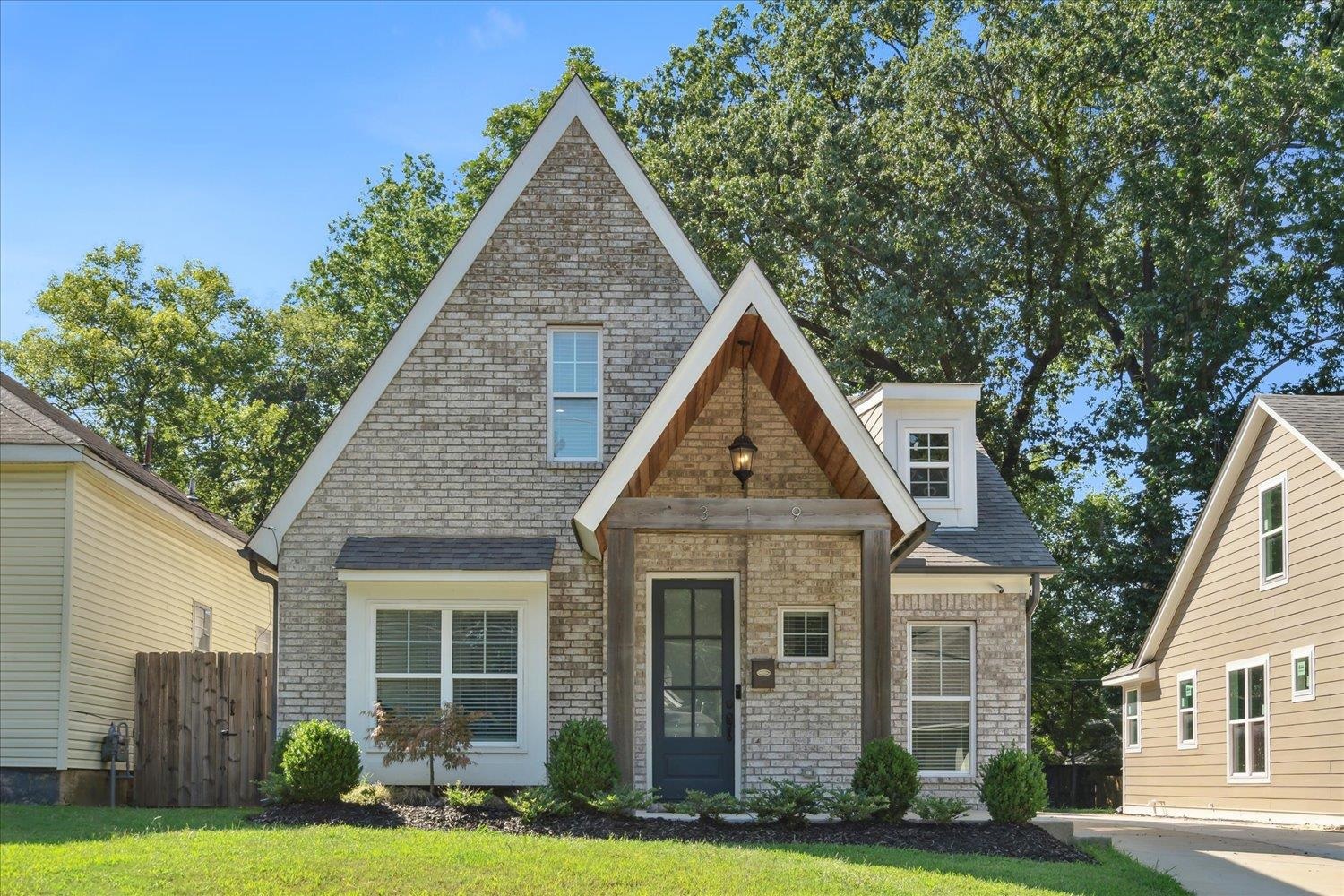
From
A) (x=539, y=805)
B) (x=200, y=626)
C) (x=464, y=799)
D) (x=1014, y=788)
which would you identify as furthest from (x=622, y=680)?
(x=200, y=626)

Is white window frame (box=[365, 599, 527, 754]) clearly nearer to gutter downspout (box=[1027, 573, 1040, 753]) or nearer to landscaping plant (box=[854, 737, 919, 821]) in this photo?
landscaping plant (box=[854, 737, 919, 821])

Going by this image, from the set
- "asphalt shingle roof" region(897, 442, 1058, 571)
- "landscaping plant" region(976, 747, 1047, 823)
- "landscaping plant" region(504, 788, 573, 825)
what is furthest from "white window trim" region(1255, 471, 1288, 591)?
"landscaping plant" region(504, 788, 573, 825)

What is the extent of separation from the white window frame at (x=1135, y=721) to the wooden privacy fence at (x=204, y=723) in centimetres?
1585

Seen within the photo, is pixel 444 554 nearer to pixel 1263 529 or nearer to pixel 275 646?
pixel 275 646

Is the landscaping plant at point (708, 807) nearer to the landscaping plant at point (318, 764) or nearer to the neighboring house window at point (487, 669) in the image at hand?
the neighboring house window at point (487, 669)

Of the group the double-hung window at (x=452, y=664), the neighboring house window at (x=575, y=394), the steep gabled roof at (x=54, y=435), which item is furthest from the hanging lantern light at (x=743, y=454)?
the steep gabled roof at (x=54, y=435)

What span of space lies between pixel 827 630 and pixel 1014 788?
120 inches

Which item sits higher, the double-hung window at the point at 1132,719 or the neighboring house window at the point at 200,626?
the neighboring house window at the point at 200,626

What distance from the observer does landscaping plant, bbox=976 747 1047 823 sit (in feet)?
43.4

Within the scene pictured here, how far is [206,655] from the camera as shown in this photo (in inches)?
675

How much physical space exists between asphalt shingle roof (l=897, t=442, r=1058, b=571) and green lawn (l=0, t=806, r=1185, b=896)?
4807 millimetres

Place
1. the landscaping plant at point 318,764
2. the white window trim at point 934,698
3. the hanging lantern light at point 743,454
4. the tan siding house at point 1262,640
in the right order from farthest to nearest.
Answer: the tan siding house at point 1262,640 < the white window trim at point 934,698 < the hanging lantern light at point 743,454 < the landscaping plant at point 318,764

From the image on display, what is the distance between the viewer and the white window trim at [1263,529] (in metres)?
19.5

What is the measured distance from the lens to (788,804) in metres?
12.6
